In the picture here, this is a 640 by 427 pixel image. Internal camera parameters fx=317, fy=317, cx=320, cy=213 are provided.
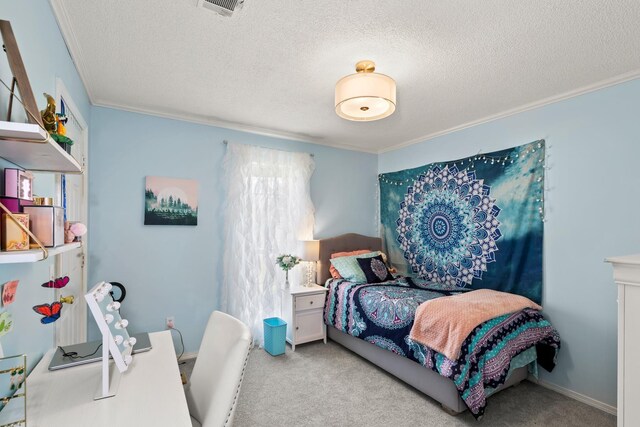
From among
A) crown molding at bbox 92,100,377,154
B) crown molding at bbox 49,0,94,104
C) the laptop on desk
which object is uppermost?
crown molding at bbox 49,0,94,104

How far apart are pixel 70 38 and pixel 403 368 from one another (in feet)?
11.1

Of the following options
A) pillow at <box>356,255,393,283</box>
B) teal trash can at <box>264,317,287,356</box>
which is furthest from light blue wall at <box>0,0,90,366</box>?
pillow at <box>356,255,393,283</box>

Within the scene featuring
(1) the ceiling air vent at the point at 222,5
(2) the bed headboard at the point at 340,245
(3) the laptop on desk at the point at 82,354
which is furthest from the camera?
(2) the bed headboard at the point at 340,245

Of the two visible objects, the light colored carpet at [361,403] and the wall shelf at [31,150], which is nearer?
the wall shelf at [31,150]

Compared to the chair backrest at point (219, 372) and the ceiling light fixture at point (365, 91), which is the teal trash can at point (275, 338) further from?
the ceiling light fixture at point (365, 91)

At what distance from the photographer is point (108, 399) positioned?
1.16m

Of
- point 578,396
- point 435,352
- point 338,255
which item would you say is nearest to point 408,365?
point 435,352

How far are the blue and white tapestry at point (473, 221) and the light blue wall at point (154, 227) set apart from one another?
2.12 meters

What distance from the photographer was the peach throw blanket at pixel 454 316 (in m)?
2.26

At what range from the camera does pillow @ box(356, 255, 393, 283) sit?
3.70 meters

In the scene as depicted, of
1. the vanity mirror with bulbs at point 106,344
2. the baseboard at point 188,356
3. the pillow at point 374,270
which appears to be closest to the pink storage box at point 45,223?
the vanity mirror with bulbs at point 106,344

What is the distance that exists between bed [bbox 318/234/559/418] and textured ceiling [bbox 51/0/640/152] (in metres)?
1.97

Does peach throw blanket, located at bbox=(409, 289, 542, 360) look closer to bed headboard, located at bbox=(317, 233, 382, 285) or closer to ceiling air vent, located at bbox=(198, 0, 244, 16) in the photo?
bed headboard, located at bbox=(317, 233, 382, 285)

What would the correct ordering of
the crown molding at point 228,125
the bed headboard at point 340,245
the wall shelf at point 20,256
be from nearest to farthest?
the wall shelf at point 20,256 < the crown molding at point 228,125 < the bed headboard at point 340,245
